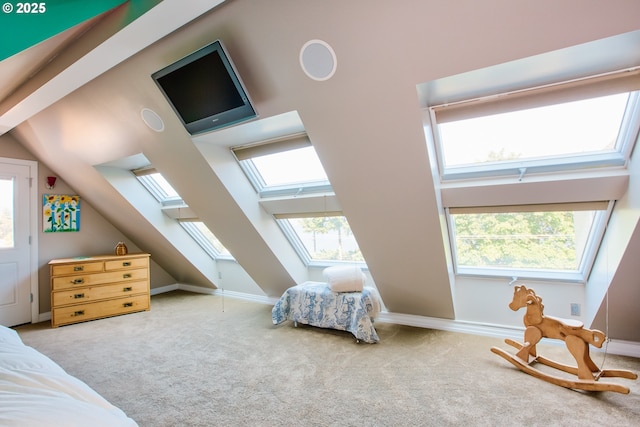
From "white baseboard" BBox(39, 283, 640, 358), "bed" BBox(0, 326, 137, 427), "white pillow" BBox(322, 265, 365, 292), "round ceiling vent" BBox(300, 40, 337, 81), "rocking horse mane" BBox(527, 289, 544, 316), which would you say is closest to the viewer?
"bed" BBox(0, 326, 137, 427)

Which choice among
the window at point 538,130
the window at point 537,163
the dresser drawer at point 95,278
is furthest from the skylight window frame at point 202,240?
the window at point 538,130

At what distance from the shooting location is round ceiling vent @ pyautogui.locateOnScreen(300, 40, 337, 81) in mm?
1776

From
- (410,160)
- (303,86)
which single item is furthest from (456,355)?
(303,86)

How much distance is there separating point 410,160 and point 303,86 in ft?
2.86

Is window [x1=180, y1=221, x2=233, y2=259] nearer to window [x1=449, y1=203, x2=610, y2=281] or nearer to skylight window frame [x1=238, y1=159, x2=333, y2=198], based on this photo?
skylight window frame [x1=238, y1=159, x2=333, y2=198]

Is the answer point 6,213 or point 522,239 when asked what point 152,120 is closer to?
point 6,213

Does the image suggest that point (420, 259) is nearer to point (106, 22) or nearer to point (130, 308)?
point (106, 22)

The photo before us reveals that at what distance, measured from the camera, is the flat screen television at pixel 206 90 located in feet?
6.41

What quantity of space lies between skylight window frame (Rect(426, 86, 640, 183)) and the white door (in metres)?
4.95

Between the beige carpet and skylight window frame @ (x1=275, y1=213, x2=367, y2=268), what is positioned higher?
skylight window frame @ (x1=275, y1=213, x2=367, y2=268)

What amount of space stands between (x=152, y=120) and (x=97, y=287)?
8.86ft

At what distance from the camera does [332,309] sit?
3336mm

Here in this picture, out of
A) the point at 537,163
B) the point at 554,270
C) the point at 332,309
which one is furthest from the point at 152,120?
the point at 554,270

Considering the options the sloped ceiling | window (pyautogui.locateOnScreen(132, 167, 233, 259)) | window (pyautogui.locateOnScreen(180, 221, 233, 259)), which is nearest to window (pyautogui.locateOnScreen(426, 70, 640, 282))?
the sloped ceiling
